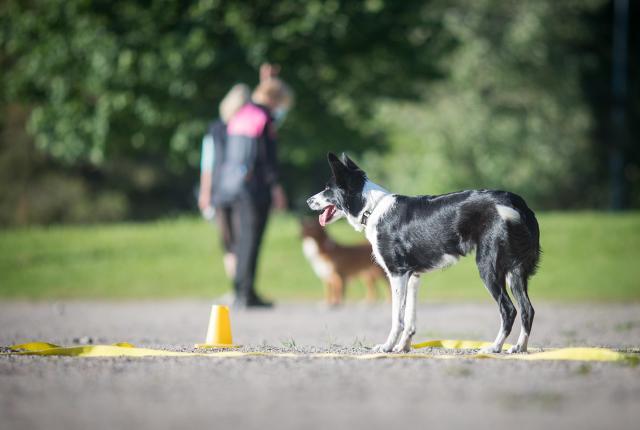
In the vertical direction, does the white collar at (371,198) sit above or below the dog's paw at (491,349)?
above

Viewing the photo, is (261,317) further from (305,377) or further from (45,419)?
(45,419)

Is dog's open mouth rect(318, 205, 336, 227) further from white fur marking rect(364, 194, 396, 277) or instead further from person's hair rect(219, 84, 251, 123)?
person's hair rect(219, 84, 251, 123)

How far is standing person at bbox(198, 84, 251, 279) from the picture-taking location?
39.1 feet

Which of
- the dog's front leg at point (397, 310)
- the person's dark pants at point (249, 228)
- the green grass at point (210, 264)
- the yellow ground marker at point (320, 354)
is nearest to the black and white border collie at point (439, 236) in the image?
the dog's front leg at point (397, 310)

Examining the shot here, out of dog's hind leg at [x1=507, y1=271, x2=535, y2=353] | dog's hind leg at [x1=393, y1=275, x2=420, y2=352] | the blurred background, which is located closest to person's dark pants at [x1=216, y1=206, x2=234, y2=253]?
the blurred background

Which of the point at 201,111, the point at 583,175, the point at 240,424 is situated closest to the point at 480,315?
the point at 240,424

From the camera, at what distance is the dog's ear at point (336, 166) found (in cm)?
683

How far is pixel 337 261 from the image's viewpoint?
14.6m

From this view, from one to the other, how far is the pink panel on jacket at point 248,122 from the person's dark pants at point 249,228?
84 cm

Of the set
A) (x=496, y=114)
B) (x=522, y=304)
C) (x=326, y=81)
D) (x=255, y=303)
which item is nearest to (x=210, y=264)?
(x=255, y=303)

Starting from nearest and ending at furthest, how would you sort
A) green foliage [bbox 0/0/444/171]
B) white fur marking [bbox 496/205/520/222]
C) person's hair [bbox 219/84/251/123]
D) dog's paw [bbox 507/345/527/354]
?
1. white fur marking [bbox 496/205/520/222]
2. dog's paw [bbox 507/345/527/354]
3. person's hair [bbox 219/84/251/123]
4. green foliage [bbox 0/0/444/171]

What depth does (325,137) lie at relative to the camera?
75.9 ft

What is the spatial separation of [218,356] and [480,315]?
21.3 feet

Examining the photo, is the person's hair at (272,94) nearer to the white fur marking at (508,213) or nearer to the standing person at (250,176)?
the standing person at (250,176)
